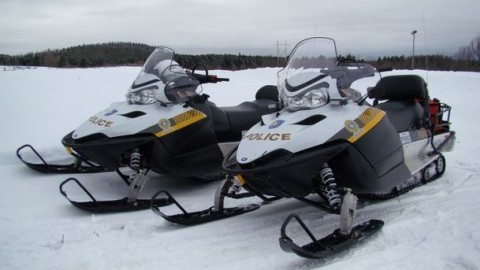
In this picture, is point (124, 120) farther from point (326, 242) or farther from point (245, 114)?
point (326, 242)

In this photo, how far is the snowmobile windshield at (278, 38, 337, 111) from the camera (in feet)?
11.8

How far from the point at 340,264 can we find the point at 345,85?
4.84 ft

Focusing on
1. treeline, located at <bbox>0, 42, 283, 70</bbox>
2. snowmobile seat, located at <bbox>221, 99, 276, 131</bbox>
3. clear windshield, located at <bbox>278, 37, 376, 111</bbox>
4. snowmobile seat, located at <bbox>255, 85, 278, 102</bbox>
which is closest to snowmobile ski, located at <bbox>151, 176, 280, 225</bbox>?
clear windshield, located at <bbox>278, 37, 376, 111</bbox>

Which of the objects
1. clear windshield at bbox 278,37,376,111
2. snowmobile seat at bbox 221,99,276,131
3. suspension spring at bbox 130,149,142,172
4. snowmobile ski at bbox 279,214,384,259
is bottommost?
snowmobile ski at bbox 279,214,384,259

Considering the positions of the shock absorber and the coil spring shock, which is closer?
the coil spring shock

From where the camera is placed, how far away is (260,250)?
331 cm

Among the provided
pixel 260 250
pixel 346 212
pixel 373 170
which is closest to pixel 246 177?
pixel 260 250

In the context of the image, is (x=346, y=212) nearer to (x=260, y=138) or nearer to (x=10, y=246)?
(x=260, y=138)

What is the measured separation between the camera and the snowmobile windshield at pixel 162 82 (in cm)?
473

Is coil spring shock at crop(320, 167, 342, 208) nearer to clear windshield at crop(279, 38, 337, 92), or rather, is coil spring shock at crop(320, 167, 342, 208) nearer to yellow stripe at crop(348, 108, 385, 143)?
yellow stripe at crop(348, 108, 385, 143)

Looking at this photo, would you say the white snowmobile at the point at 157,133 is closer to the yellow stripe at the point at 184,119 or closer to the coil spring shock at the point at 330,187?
the yellow stripe at the point at 184,119

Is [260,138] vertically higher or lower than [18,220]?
higher

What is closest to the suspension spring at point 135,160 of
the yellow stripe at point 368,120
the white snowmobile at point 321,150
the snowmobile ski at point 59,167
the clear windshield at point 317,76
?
the white snowmobile at point 321,150

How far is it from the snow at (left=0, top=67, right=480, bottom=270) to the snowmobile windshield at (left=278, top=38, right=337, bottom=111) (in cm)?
102
